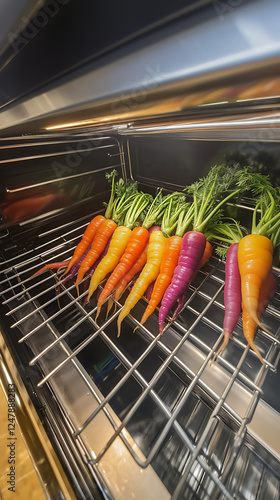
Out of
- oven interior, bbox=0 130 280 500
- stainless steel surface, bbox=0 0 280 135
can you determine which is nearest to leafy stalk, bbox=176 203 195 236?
oven interior, bbox=0 130 280 500

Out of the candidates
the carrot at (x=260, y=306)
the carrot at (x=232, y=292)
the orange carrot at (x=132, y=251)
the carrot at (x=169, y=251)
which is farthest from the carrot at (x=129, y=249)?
the carrot at (x=260, y=306)

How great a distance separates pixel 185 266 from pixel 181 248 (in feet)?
0.30

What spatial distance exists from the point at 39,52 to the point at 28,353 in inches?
31.5

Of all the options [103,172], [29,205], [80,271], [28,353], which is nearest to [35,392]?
[28,353]

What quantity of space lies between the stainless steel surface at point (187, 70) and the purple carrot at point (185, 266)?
0.69 metres

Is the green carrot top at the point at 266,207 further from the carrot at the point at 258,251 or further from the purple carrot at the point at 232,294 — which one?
the purple carrot at the point at 232,294

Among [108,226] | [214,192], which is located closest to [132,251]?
[108,226]

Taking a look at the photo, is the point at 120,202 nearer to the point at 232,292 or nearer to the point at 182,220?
the point at 182,220

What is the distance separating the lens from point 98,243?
115 centimetres

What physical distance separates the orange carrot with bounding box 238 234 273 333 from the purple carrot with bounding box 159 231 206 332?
17 cm

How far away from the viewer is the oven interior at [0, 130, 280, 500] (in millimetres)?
504

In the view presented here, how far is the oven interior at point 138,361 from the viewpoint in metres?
0.50

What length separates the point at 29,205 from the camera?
1151 millimetres

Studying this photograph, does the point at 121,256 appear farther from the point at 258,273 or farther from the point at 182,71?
the point at 182,71
